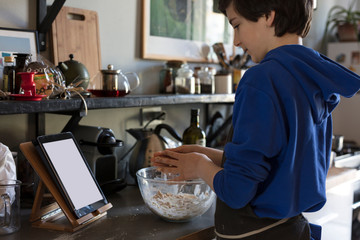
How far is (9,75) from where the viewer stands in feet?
4.35

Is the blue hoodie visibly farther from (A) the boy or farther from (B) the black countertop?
(B) the black countertop

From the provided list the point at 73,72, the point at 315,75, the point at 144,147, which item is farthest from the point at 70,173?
the point at 315,75

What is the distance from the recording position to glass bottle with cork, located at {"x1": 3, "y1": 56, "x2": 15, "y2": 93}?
132cm

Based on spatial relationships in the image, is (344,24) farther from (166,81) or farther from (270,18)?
(270,18)

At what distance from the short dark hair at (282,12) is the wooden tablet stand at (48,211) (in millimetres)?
687

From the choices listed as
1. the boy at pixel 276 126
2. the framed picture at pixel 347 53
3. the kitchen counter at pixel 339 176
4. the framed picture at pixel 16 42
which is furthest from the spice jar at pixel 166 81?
the framed picture at pixel 347 53

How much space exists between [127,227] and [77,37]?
803 mm

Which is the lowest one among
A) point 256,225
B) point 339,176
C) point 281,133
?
point 339,176

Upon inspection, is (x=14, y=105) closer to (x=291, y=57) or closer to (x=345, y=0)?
(x=291, y=57)

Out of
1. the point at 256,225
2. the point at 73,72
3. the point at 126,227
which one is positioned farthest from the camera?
the point at 73,72

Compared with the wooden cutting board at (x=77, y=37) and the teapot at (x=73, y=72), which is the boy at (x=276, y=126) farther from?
the wooden cutting board at (x=77, y=37)

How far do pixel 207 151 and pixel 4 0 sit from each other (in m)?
0.86

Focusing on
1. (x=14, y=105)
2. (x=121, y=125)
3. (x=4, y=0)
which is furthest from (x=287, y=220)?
(x=4, y=0)

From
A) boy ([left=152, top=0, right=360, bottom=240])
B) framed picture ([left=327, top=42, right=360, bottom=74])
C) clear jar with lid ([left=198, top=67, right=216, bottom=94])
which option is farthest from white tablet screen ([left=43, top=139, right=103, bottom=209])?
framed picture ([left=327, top=42, right=360, bottom=74])
